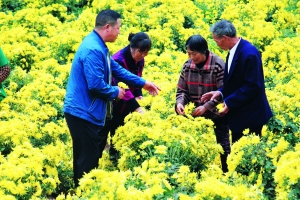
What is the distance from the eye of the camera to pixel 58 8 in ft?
Answer: 43.6

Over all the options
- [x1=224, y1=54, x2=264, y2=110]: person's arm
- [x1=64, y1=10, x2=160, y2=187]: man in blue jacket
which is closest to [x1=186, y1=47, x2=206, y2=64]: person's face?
[x1=224, y1=54, x2=264, y2=110]: person's arm

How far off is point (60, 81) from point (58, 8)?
17.3ft

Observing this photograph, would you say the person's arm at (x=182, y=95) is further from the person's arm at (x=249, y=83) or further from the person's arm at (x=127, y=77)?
the person's arm at (x=249, y=83)

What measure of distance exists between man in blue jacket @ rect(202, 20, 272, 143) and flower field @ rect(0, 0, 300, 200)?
0.19m

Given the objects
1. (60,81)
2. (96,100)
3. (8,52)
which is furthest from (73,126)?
(8,52)

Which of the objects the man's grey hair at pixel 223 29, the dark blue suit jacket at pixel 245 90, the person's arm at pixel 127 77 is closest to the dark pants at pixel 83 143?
the person's arm at pixel 127 77

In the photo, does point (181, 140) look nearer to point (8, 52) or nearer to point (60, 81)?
point (60, 81)

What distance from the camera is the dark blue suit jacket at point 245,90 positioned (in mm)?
5027

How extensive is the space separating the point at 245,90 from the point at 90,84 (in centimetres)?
146

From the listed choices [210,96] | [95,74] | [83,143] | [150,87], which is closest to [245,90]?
[210,96]

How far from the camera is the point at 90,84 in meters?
4.96

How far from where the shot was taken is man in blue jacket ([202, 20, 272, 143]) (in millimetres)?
5039

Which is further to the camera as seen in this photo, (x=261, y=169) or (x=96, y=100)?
(x=96, y=100)

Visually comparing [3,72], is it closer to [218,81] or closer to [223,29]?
[218,81]
